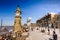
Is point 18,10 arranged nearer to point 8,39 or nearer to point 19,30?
point 19,30

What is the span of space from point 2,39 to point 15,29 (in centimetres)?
490

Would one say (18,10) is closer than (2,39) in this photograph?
No

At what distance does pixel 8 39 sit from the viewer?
15148mm

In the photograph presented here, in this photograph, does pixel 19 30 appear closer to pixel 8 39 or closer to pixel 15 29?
pixel 15 29

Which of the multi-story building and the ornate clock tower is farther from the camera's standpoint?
the multi-story building

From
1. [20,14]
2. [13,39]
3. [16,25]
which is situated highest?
[20,14]

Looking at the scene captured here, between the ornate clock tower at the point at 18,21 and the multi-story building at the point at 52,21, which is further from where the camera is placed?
the multi-story building at the point at 52,21

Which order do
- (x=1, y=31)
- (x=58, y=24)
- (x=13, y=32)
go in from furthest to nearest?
1. (x=58, y=24)
2. (x=1, y=31)
3. (x=13, y=32)

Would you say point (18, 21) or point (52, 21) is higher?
point (52, 21)

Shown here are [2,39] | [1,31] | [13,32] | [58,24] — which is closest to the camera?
[2,39]

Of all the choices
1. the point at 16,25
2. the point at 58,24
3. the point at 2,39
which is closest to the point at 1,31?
the point at 16,25

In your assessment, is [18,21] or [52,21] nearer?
[18,21]

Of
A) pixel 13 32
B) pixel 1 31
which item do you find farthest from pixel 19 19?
pixel 1 31

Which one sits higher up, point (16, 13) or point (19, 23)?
point (16, 13)
